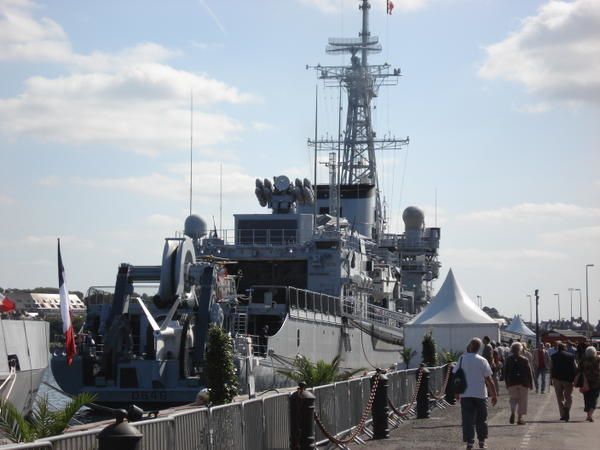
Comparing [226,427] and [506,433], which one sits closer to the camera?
[226,427]

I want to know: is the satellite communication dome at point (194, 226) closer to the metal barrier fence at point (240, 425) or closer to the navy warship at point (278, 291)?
the navy warship at point (278, 291)

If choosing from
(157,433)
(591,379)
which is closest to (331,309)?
(591,379)

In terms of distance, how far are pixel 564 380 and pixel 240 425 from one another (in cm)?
951

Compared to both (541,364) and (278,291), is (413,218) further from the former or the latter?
(541,364)

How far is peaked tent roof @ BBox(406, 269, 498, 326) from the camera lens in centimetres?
3331

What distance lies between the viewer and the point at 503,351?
112ft

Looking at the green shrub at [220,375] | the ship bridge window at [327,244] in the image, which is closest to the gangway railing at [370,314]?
the ship bridge window at [327,244]

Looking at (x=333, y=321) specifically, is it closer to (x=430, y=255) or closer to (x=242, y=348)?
(x=242, y=348)

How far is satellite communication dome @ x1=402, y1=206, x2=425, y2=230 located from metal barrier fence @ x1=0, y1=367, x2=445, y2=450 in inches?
1747

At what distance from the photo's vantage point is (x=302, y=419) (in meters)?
12.6

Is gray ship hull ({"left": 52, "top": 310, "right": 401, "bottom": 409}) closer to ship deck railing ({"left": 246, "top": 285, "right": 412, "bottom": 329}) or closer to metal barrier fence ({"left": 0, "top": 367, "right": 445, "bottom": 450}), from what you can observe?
ship deck railing ({"left": 246, "top": 285, "right": 412, "bottom": 329})

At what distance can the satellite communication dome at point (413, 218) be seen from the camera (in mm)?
61844

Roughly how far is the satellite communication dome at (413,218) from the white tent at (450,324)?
1079 inches

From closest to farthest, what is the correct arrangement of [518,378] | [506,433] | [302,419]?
[302,419]
[506,433]
[518,378]
